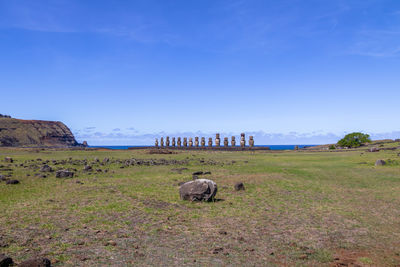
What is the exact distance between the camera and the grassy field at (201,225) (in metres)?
8.00

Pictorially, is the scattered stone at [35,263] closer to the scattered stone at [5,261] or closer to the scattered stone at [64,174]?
the scattered stone at [5,261]

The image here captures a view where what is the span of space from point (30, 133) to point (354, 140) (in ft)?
490

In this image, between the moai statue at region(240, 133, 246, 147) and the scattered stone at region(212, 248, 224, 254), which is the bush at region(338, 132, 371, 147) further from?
the scattered stone at region(212, 248, 224, 254)

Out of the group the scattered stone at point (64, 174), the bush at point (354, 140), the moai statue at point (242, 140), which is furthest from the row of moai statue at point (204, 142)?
the scattered stone at point (64, 174)

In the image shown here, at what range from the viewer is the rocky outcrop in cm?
13269

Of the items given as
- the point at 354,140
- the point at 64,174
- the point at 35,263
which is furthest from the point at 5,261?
the point at 354,140

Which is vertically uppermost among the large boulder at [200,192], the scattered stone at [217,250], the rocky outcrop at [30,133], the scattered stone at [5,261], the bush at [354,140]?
the rocky outcrop at [30,133]

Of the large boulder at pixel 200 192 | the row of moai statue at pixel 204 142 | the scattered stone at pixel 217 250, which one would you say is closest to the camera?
the scattered stone at pixel 217 250

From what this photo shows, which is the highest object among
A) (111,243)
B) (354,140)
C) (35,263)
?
(354,140)

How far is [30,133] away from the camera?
502 ft

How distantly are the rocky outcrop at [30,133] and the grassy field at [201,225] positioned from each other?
377 ft

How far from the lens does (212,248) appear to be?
8625mm

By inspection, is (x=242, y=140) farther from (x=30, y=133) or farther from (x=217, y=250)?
(x=30, y=133)

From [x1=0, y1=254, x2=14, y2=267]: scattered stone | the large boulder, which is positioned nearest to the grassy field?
the large boulder
